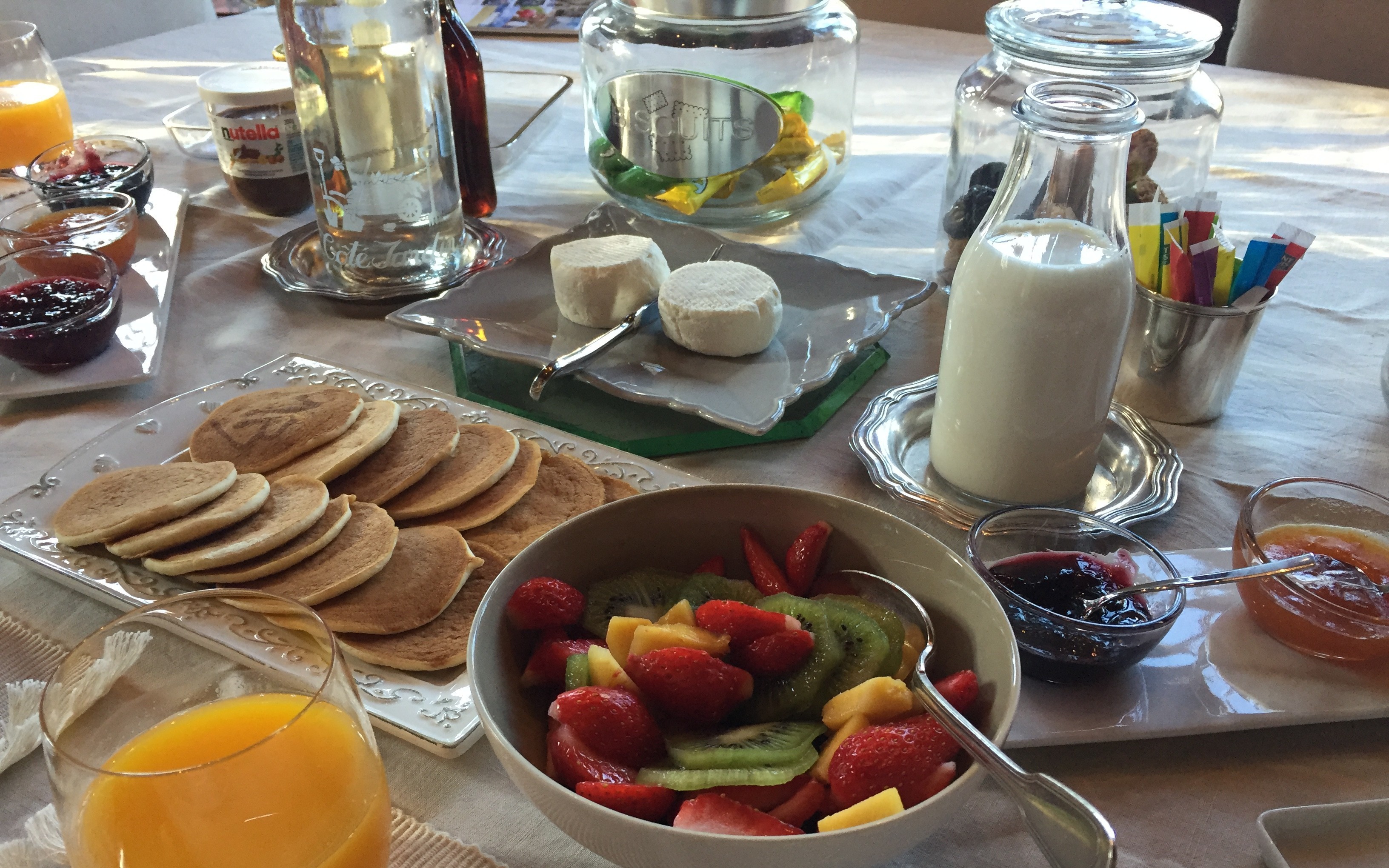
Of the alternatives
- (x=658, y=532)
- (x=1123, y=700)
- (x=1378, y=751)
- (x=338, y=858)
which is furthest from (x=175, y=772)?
(x=1378, y=751)

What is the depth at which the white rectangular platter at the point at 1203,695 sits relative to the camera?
2.28 feet

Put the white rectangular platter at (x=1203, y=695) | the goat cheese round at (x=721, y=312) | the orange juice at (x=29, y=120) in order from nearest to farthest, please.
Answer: the white rectangular platter at (x=1203, y=695) → the goat cheese round at (x=721, y=312) → the orange juice at (x=29, y=120)

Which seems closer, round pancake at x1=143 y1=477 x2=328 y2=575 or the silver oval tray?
round pancake at x1=143 y1=477 x2=328 y2=575

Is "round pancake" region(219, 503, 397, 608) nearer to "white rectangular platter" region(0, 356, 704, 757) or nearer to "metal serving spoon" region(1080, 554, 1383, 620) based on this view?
"white rectangular platter" region(0, 356, 704, 757)

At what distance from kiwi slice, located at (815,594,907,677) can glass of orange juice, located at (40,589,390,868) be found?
31cm

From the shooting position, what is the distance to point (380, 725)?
72cm

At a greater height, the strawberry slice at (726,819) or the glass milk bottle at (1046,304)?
the glass milk bottle at (1046,304)

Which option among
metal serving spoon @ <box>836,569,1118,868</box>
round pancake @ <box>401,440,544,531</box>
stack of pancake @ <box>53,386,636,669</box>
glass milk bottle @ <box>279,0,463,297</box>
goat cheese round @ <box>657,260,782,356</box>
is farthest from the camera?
glass milk bottle @ <box>279,0,463,297</box>

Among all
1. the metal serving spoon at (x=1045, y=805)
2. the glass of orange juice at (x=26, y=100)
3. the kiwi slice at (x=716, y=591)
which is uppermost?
the glass of orange juice at (x=26, y=100)

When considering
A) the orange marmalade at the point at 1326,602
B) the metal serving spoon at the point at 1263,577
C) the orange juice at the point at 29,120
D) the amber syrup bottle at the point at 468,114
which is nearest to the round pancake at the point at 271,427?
the amber syrup bottle at the point at 468,114

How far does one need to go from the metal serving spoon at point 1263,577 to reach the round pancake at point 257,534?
0.63 meters

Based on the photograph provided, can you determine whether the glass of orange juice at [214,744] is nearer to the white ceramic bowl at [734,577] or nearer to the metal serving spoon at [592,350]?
the white ceramic bowl at [734,577]

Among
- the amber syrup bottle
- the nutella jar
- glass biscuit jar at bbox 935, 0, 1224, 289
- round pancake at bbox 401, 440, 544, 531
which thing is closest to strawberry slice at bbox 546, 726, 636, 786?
round pancake at bbox 401, 440, 544, 531

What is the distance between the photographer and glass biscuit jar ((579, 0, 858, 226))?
4.73 feet
